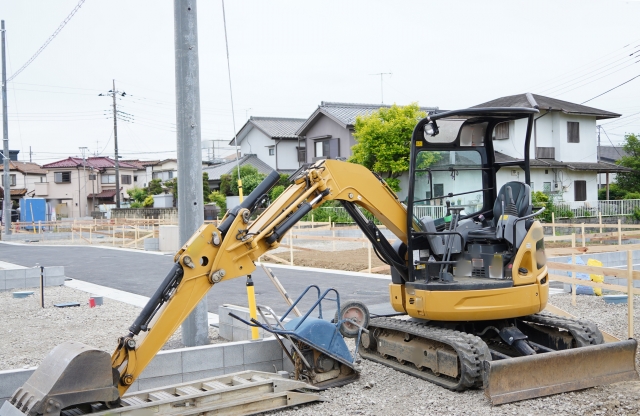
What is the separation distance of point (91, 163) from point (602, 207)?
49.8m

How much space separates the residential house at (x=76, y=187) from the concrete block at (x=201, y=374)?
2272 inches

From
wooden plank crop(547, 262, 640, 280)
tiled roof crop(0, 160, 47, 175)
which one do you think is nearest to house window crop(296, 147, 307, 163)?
tiled roof crop(0, 160, 47, 175)

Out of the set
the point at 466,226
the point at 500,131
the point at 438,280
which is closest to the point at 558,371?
the point at 438,280

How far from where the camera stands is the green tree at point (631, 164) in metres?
37.8

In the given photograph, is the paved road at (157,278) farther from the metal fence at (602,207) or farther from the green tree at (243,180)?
the metal fence at (602,207)

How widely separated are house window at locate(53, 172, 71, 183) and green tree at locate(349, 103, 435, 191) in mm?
39949

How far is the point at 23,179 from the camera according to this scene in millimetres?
64125

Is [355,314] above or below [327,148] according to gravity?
below

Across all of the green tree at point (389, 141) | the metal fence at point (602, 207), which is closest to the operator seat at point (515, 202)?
the green tree at point (389, 141)

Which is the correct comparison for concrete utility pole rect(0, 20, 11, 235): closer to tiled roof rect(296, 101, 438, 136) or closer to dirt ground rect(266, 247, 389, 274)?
tiled roof rect(296, 101, 438, 136)

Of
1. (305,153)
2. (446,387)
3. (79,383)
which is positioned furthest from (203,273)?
(305,153)

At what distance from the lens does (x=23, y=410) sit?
17.1 ft

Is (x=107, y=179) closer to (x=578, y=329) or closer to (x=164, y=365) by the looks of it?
(x=164, y=365)

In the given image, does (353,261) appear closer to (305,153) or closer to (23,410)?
(23,410)
